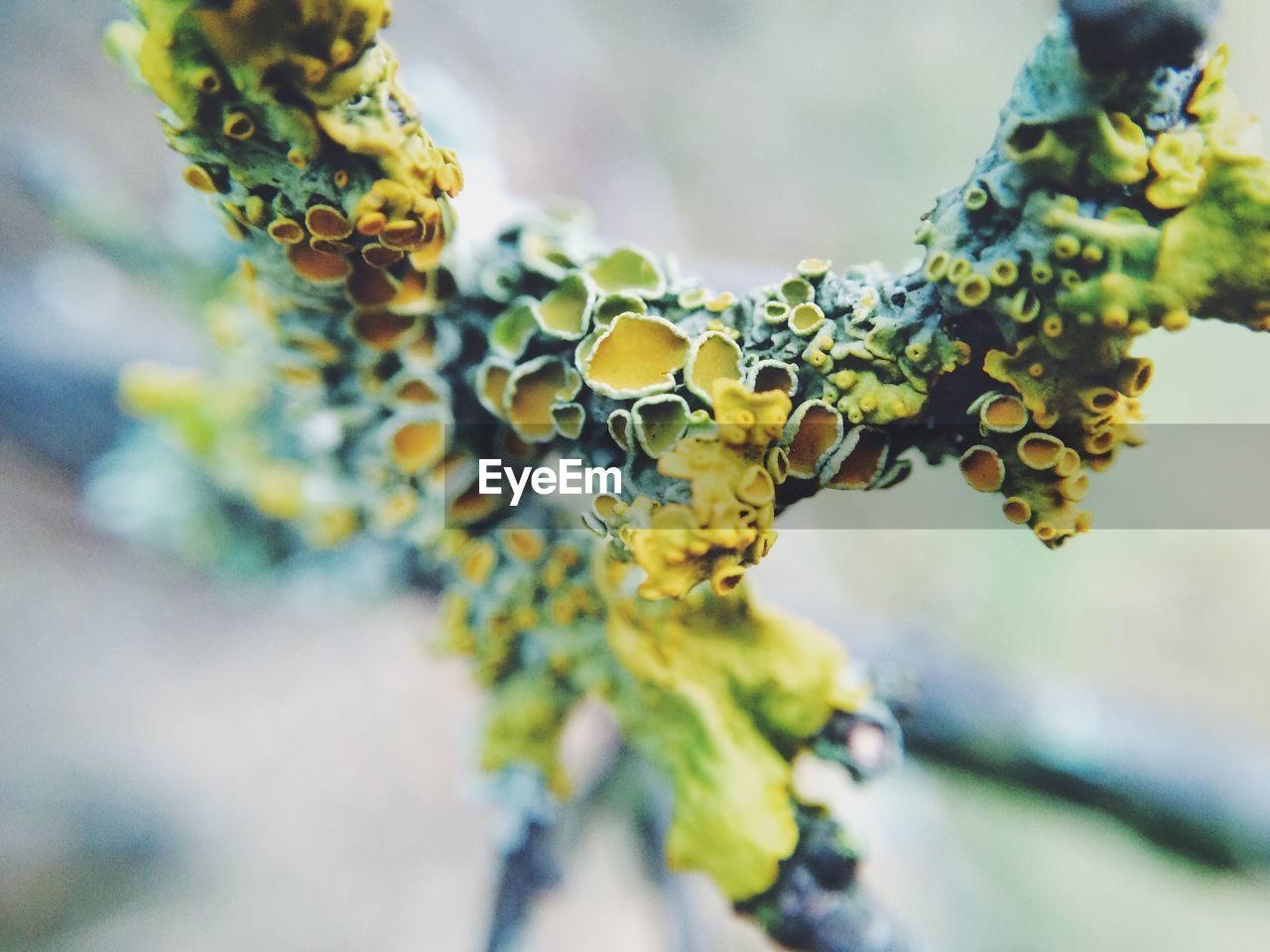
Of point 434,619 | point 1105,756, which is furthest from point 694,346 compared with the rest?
point 434,619

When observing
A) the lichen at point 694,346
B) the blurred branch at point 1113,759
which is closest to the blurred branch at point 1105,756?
the blurred branch at point 1113,759

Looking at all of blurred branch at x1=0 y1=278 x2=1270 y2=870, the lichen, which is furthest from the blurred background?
the lichen

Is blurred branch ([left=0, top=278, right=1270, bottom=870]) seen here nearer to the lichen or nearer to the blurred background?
the blurred background

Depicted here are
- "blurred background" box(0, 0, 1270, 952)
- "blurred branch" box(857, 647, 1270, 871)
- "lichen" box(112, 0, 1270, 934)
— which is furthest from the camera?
"blurred background" box(0, 0, 1270, 952)

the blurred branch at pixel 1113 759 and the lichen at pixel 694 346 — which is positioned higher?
the lichen at pixel 694 346

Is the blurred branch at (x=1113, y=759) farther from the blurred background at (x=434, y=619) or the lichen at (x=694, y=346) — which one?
the lichen at (x=694, y=346)

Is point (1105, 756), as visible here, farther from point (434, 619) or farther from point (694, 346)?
point (434, 619)

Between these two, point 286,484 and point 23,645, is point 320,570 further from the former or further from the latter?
point 23,645

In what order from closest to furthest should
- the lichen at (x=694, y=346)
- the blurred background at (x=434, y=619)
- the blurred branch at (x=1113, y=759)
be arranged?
the lichen at (x=694, y=346) → the blurred branch at (x=1113, y=759) → the blurred background at (x=434, y=619)
